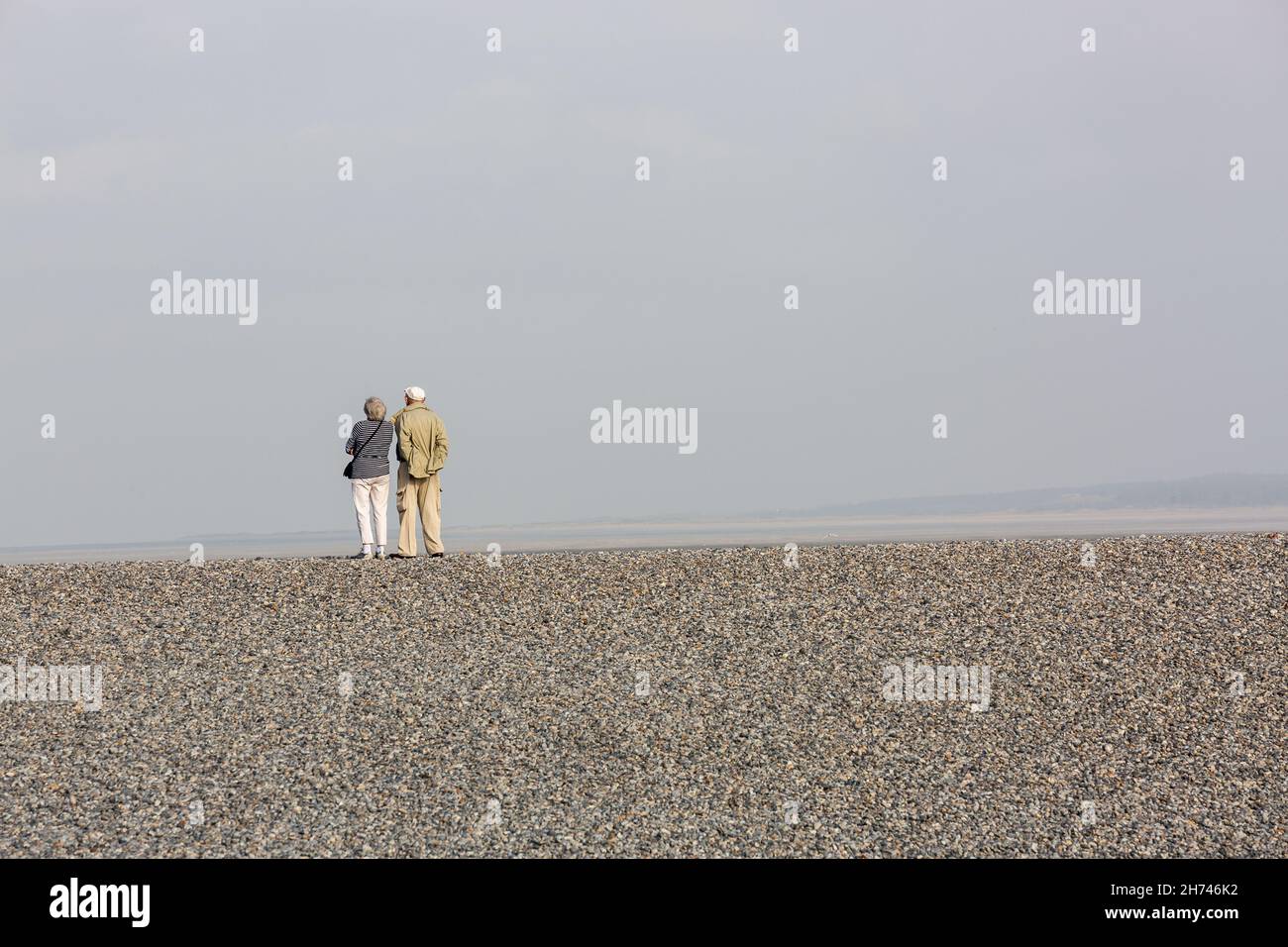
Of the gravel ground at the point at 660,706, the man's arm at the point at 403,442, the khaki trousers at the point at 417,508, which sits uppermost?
the man's arm at the point at 403,442

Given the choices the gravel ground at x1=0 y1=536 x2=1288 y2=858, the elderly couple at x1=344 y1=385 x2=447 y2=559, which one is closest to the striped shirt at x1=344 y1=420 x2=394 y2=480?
the elderly couple at x1=344 y1=385 x2=447 y2=559

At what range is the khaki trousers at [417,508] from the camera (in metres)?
16.5

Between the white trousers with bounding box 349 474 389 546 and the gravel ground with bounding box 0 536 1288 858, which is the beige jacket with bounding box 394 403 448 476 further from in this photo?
the gravel ground with bounding box 0 536 1288 858

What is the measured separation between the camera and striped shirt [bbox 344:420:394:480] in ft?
53.0

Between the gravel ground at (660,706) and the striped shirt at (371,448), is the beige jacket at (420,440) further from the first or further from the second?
the gravel ground at (660,706)

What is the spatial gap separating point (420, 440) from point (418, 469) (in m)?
0.37

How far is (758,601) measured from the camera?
14.5 metres

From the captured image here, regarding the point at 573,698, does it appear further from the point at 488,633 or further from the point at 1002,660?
the point at 1002,660

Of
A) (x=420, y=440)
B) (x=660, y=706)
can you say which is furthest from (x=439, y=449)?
(x=660, y=706)

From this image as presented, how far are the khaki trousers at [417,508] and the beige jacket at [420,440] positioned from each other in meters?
0.15

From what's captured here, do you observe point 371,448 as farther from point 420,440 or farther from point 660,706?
point 660,706

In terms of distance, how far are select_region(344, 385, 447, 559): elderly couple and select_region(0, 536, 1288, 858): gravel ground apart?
962 millimetres

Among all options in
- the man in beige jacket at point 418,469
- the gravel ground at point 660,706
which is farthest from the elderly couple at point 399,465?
the gravel ground at point 660,706
